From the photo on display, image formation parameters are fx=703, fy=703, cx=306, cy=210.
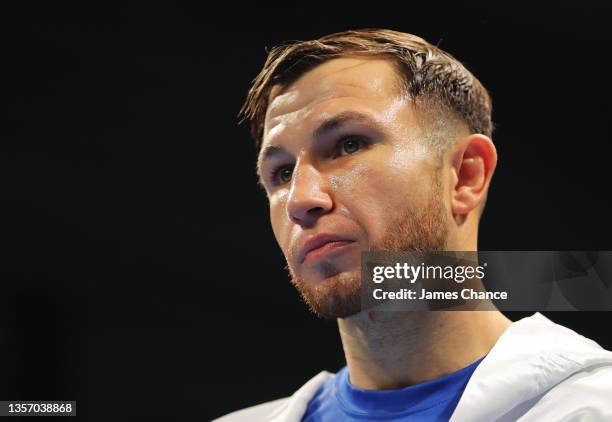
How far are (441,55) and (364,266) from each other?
0.48 m

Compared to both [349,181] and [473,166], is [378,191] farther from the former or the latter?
[473,166]

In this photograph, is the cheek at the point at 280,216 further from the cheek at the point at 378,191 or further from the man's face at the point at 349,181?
the cheek at the point at 378,191

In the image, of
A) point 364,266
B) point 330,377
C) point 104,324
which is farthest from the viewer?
point 104,324

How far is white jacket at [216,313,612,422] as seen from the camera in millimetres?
1050

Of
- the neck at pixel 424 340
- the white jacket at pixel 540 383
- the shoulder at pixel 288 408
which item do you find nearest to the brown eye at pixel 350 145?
the neck at pixel 424 340

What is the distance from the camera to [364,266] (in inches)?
47.3

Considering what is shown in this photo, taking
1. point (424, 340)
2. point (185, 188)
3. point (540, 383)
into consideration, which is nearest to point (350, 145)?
point (424, 340)

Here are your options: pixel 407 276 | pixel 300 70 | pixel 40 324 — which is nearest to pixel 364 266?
pixel 407 276

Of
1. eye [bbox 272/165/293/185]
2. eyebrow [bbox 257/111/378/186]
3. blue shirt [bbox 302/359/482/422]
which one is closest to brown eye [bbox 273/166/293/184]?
eye [bbox 272/165/293/185]

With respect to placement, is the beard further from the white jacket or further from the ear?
the white jacket

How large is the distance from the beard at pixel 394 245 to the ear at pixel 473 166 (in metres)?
0.07

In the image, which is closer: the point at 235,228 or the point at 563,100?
the point at 563,100

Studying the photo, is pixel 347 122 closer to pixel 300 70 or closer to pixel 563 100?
pixel 300 70

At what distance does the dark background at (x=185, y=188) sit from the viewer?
164 cm
